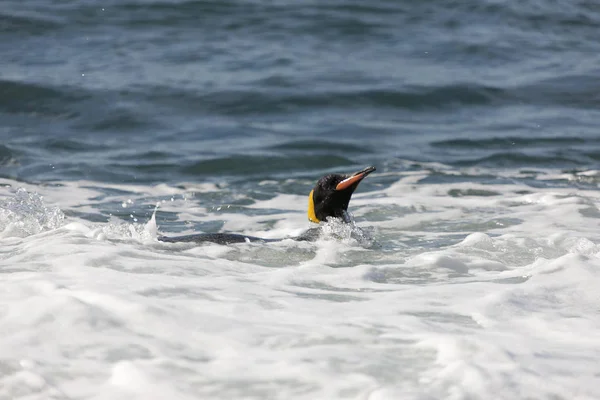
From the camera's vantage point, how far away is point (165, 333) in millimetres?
3963

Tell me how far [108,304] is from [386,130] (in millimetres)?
8449

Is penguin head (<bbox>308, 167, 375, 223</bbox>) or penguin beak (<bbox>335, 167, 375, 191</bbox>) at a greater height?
penguin beak (<bbox>335, 167, 375, 191</bbox>)

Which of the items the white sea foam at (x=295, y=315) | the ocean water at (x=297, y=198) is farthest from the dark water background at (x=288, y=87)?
the white sea foam at (x=295, y=315)

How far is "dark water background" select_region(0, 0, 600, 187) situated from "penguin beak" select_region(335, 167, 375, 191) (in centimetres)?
278

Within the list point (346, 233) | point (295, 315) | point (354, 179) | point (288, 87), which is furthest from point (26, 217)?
point (288, 87)

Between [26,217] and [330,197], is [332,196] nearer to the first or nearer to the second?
[330,197]

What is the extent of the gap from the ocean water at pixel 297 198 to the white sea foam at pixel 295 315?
0.6 inches

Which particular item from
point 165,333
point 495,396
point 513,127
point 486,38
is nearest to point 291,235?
point 165,333

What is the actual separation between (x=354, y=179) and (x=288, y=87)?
6.54 m

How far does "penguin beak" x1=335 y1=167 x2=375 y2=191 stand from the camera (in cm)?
734

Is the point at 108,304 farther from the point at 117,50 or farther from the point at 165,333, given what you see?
the point at 117,50

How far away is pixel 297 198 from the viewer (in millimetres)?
9516

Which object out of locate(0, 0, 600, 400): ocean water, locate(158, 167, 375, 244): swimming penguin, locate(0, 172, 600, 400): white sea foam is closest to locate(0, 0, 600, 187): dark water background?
locate(0, 0, 600, 400): ocean water

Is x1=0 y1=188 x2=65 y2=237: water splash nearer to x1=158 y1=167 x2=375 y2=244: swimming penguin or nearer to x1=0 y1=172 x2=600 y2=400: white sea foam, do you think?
x1=0 y1=172 x2=600 y2=400: white sea foam
